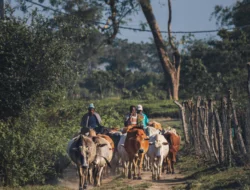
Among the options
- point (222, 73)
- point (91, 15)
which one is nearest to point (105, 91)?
point (222, 73)

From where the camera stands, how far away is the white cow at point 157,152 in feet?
53.4

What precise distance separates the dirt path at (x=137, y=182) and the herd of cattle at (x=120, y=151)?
1.06 ft

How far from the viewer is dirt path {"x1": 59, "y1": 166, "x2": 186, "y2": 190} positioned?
14.5 metres

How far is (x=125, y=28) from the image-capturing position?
33344 mm

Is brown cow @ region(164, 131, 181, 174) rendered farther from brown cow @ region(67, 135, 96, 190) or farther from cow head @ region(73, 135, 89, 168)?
cow head @ region(73, 135, 89, 168)

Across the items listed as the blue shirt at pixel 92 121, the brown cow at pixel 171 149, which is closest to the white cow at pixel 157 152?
the brown cow at pixel 171 149

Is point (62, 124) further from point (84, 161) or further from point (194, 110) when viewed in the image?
point (84, 161)

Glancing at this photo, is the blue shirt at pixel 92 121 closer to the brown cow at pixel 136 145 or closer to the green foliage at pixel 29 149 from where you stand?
the green foliage at pixel 29 149

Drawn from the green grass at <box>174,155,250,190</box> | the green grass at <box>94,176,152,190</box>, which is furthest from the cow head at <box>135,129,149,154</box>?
the green grass at <box>174,155,250,190</box>

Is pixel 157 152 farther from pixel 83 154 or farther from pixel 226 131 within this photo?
pixel 83 154

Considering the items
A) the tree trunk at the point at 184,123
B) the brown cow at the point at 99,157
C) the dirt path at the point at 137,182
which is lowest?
the dirt path at the point at 137,182

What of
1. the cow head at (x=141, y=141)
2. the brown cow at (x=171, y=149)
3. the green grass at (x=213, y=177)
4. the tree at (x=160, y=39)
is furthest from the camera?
the tree at (x=160, y=39)

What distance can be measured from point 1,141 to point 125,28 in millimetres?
19015

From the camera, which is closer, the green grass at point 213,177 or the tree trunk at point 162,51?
the green grass at point 213,177
